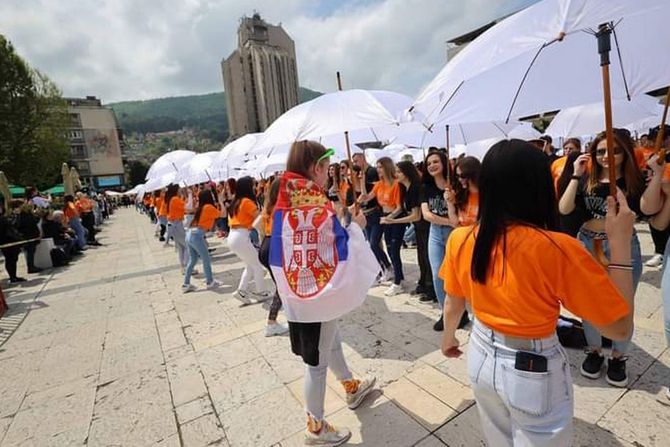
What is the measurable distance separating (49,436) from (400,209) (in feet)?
14.1

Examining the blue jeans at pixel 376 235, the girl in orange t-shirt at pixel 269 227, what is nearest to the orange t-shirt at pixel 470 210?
the girl in orange t-shirt at pixel 269 227

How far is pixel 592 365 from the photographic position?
268 cm

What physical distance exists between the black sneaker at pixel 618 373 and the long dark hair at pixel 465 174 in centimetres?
166

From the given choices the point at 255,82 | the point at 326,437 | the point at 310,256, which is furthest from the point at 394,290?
the point at 255,82

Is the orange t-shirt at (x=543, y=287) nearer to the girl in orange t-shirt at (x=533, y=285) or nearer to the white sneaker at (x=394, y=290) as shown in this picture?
the girl in orange t-shirt at (x=533, y=285)

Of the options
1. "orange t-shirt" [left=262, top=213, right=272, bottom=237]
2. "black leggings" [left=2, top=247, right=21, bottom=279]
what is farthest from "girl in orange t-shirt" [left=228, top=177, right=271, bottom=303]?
"black leggings" [left=2, top=247, right=21, bottom=279]

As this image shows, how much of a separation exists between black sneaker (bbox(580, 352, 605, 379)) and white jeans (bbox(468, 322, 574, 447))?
187 centimetres

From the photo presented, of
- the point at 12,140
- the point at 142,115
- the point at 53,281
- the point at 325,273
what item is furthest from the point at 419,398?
the point at 142,115

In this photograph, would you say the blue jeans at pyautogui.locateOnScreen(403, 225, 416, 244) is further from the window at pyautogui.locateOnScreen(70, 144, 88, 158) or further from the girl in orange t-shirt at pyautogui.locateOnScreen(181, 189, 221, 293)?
the window at pyautogui.locateOnScreen(70, 144, 88, 158)

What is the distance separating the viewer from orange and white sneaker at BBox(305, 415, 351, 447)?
7.31 feet

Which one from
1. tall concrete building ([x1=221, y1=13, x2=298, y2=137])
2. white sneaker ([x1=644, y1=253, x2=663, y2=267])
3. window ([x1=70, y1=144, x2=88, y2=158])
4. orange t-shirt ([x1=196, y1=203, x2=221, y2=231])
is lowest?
white sneaker ([x1=644, y1=253, x2=663, y2=267])

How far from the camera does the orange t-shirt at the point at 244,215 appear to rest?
5008 mm

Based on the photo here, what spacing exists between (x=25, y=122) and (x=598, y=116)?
3204 cm

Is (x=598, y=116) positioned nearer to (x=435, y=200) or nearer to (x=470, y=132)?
(x=470, y=132)
